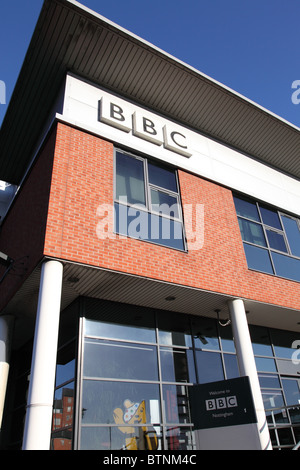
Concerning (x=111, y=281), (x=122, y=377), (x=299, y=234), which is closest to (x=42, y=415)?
(x=122, y=377)

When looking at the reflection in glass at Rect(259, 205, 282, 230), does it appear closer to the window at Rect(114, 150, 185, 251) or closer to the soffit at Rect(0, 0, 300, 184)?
the soffit at Rect(0, 0, 300, 184)

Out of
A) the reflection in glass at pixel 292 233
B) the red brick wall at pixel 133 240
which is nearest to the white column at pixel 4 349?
the red brick wall at pixel 133 240

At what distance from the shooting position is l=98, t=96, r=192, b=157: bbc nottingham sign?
9.56 m

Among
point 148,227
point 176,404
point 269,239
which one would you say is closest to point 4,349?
point 176,404

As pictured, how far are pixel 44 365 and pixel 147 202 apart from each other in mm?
4519

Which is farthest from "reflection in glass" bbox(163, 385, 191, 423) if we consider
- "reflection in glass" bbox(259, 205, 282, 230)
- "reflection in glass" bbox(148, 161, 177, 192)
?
"reflection in glass" bbox(259, 205, 282, 230)

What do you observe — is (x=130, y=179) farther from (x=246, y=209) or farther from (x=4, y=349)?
(x=4, y=349)

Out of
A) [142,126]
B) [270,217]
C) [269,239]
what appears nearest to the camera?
[142,126]

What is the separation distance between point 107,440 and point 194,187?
20.9ft

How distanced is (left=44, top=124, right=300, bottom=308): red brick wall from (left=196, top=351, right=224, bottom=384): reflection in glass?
1.72 metres

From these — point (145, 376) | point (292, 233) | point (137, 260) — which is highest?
point (292, 233)

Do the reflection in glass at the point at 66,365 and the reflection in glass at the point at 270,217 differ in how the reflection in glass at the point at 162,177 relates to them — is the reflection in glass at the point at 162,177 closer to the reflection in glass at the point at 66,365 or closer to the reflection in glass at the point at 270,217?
the reflection in glass at the point at 270,217

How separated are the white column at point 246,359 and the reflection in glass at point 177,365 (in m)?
1.16

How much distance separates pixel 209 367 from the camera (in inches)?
362
